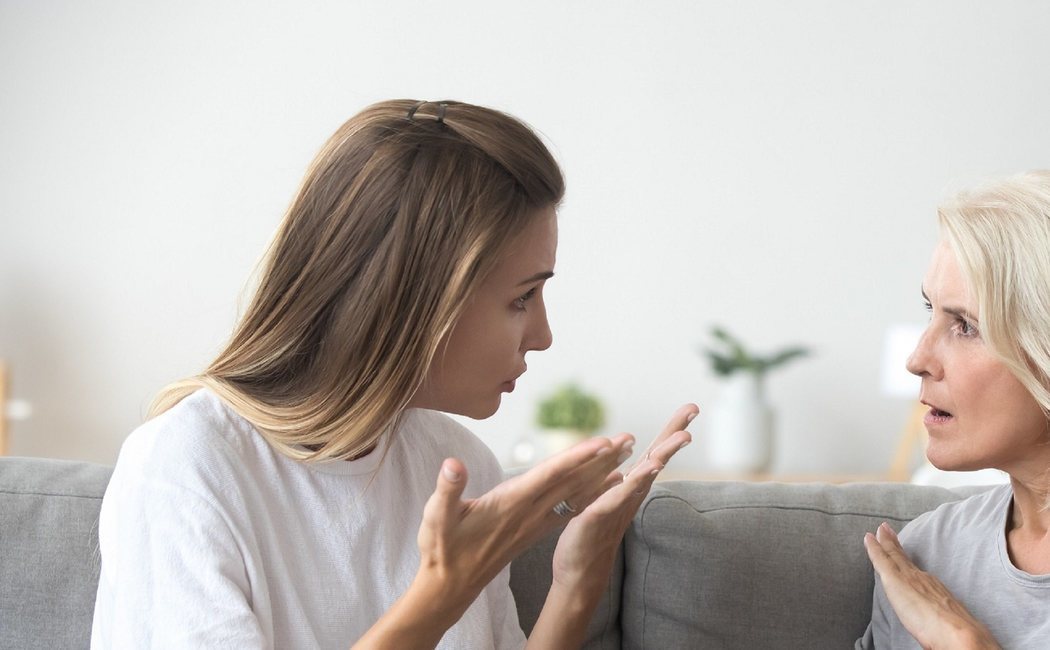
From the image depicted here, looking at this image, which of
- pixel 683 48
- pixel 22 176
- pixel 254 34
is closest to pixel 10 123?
pixel 22 176

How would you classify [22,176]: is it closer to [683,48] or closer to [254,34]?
[254,34]

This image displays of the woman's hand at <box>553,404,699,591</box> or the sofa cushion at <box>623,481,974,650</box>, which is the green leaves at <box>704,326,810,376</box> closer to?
the sofa cushion at <box>623,481,974,650</box>

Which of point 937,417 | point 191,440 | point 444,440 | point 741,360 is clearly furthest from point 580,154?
point 191,440

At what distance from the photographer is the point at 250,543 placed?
1.19 metres

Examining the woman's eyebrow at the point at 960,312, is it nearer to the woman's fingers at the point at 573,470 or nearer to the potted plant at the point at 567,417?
the woman's fingers at the point at 573,470

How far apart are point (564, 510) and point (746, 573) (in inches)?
18.1

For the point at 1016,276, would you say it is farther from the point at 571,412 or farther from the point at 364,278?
the point at 571,412

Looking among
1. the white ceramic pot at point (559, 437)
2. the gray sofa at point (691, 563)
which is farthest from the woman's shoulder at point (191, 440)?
A: the white ceramic pot at point (559, 437)

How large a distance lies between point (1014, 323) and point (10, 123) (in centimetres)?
479

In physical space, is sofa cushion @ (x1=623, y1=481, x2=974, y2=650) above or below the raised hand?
below

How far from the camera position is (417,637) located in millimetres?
1113

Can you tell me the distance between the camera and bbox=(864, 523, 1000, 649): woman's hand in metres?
1.29

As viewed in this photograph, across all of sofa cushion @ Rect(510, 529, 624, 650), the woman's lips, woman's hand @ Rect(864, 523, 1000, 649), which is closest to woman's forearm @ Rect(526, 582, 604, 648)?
sofa cushion @ Rect(510, 529, 624, 650)

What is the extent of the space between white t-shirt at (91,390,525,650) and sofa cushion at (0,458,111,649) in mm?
279
